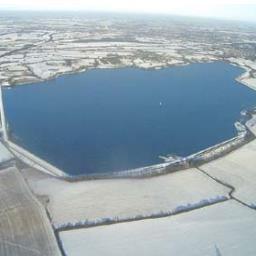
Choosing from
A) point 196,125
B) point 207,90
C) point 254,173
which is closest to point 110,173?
point 254,173

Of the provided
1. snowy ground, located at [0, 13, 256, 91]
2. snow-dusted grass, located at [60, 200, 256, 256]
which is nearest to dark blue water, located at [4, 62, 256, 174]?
snowy ground, located at [0, 13, 256, 91]

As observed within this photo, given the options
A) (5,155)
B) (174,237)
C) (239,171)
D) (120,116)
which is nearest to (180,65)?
(120,116)

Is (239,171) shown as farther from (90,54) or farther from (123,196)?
(90,54)

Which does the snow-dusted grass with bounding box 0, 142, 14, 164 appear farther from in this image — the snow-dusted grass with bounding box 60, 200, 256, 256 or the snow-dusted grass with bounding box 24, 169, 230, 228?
the snow-dusted grass with bounding box 60, 200, 256, 256

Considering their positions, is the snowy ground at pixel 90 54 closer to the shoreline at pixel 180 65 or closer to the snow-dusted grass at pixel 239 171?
the shoreline at pixel 180 65

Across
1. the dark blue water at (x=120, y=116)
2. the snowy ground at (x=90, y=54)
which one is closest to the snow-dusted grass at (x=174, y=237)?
the dark blue water at (x=120, y=116)

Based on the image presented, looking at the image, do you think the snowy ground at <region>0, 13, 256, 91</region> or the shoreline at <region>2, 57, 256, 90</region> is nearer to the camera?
the shoreline at <region>2, 57, 256, 90</region>
